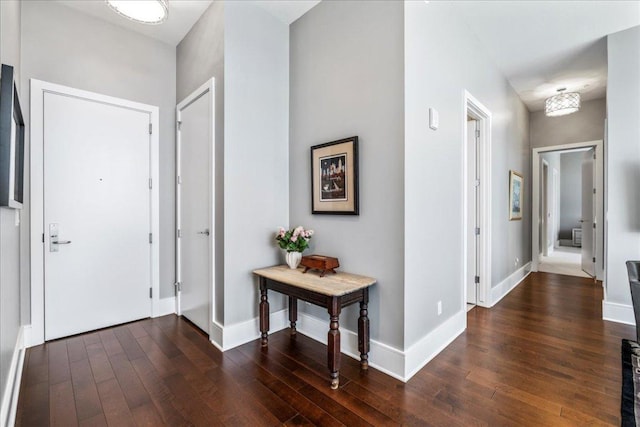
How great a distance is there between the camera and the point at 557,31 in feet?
10.2

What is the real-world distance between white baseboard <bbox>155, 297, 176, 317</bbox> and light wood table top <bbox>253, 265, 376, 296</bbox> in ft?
4.65

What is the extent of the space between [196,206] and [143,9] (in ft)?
5.41

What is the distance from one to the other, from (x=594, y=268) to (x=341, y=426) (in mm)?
5610

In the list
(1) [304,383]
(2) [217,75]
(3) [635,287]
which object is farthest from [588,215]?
(2) [217,75]

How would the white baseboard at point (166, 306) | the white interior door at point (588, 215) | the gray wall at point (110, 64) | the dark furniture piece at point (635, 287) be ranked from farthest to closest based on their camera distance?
the white interior door at point (588, 215), the white baseboard at point (166, 306), the gray wall at point (110, 64), the dark furniture piece at point (635, 287)

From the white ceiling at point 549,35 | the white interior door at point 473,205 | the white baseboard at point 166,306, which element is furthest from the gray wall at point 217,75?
the white interior door at point 473,205

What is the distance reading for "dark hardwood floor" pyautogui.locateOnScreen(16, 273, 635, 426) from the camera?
5.45ft

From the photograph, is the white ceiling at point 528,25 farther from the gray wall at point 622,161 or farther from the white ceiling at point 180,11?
the gray wall at point 622,161

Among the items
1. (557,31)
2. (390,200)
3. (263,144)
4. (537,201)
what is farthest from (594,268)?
(263,144)

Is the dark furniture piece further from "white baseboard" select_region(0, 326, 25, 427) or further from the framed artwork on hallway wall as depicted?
"white baseboard" select_region(0, 326, 25, 427)

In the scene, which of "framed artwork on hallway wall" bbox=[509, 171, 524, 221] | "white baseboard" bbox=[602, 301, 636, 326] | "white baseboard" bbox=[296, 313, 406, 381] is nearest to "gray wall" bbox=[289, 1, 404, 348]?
"white baseboard" bbox=[296, 313, 406, 381]

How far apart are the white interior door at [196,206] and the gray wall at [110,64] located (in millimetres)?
152

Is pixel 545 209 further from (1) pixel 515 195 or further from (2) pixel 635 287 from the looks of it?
(2) pixel 635 287

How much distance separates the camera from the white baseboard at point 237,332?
2.46 meters
